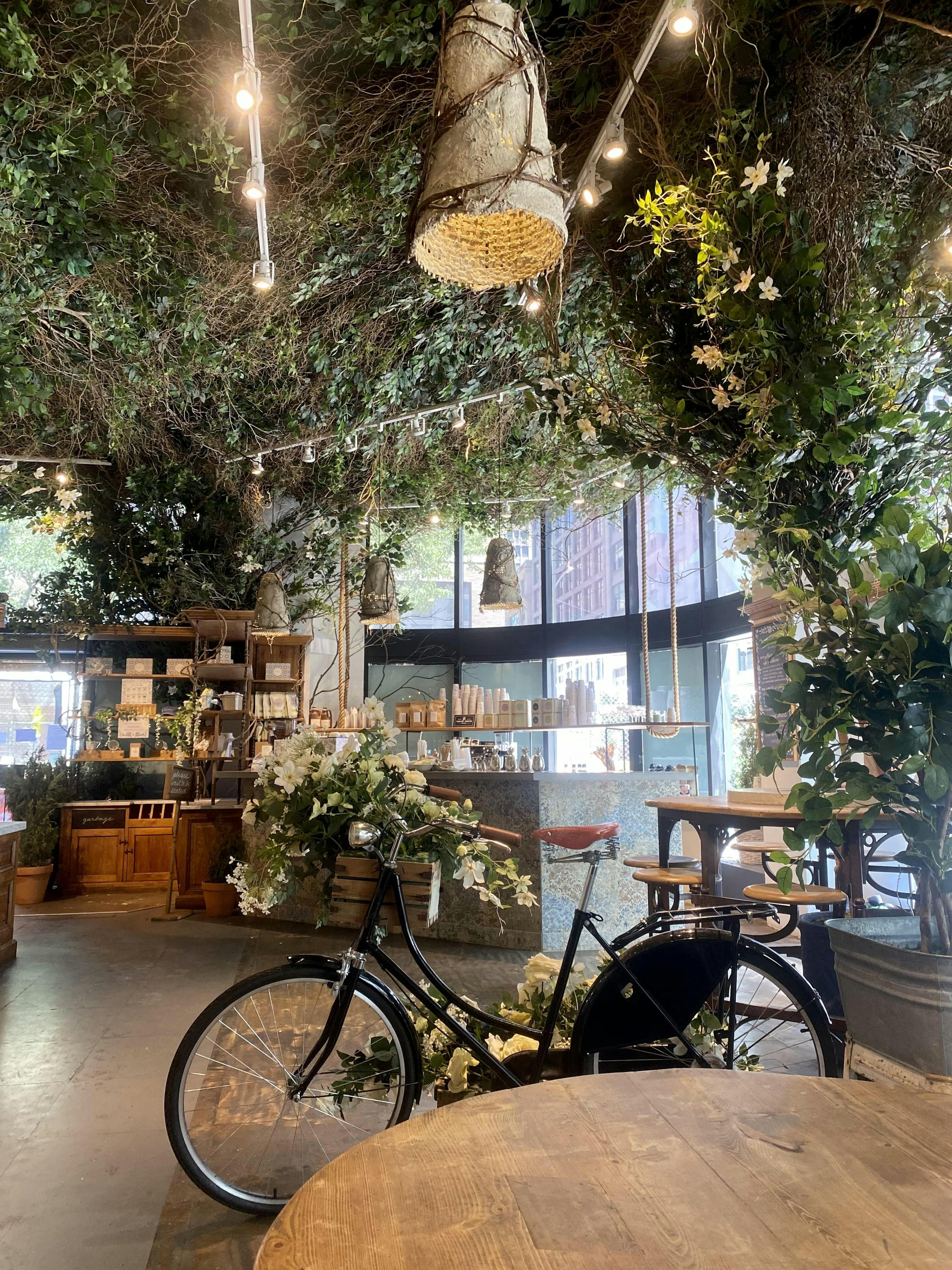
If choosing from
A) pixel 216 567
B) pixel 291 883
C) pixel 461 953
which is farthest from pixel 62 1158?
pixel 216 567

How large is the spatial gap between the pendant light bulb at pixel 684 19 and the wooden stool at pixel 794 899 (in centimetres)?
303

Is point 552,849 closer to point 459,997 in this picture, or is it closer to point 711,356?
point 459,997

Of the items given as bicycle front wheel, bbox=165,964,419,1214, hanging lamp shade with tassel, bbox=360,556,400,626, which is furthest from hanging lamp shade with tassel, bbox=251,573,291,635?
bicycle front wheel, bbox=165,964,419,1214

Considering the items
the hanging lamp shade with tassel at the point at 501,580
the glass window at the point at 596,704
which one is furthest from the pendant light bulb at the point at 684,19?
the glass window at the point at 596,704

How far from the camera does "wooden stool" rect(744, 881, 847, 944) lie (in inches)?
136

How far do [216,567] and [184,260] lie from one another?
14.9ft

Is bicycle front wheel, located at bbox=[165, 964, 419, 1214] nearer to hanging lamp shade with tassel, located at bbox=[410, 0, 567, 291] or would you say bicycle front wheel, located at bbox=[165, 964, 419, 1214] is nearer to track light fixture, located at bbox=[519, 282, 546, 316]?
hanging lamp shade with tassel, located at bbox=[410, 0, 567, 291]

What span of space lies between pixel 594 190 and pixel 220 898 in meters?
6.14

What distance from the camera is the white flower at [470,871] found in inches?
100.0

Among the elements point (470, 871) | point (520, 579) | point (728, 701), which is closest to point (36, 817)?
point (520, 579)

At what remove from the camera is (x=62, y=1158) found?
2.92m

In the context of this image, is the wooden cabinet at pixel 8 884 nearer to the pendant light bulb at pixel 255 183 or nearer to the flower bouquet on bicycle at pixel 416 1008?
the flower bouquet on bicycle at pixel 416 1008

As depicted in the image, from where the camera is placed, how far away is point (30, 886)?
8.20 m

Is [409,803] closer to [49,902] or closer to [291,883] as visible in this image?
[291,883]
